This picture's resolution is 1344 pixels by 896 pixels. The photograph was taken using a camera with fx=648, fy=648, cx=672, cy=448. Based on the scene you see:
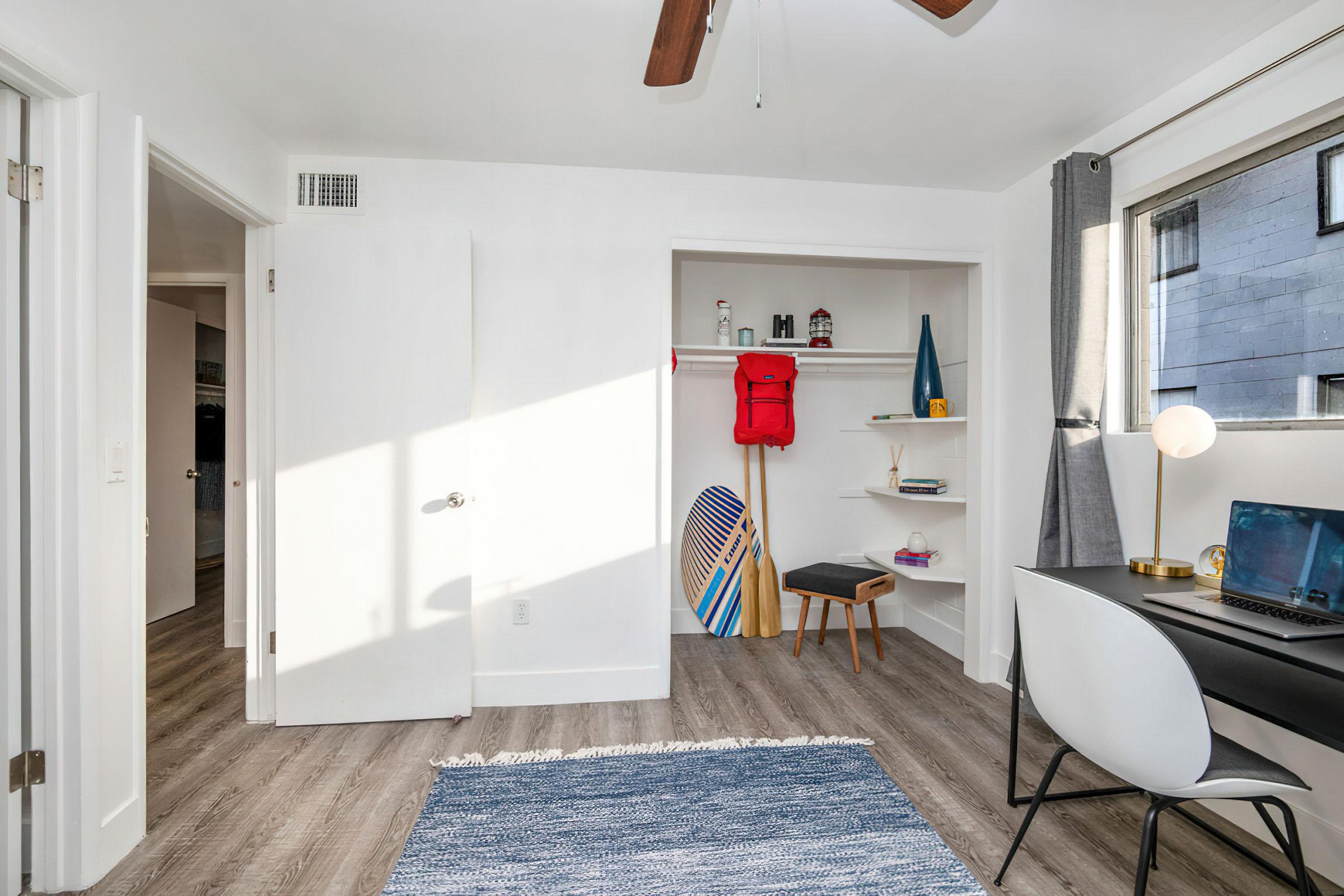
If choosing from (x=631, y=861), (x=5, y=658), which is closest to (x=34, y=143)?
(x=5, y=658)

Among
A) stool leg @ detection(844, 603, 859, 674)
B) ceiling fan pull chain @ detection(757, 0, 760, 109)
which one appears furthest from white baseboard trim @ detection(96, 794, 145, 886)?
stool leg @ detection(844, 603, 859, 674)

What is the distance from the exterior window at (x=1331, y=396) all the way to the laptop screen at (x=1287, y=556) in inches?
15.3

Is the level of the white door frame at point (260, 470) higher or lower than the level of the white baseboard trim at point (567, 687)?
higher

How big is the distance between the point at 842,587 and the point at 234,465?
3.38 m

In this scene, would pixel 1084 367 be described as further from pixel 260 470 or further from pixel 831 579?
pixel 260 470

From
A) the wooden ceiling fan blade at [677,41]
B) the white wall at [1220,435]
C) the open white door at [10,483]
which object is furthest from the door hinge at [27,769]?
the white wall at [1220,435]

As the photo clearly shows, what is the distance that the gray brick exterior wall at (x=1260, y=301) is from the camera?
182cm

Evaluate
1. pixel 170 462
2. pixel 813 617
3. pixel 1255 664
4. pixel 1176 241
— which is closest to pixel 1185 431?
pixel 1255 664

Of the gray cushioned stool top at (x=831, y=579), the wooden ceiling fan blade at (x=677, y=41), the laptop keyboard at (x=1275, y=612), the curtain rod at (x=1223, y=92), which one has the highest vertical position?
the curtain rod at (x=1223, y=92)

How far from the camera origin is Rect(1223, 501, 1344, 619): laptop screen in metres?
1.49

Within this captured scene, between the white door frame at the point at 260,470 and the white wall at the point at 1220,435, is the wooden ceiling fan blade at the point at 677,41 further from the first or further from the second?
the white door frame at the point at 260,470

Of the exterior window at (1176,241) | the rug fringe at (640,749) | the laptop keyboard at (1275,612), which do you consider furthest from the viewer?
the rug fringe at (640,749)

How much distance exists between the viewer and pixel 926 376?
3566mm

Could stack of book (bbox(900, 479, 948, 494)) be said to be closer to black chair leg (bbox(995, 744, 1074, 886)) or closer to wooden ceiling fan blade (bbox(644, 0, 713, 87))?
black chair leg (bbox(995, 744, 1074, 886))
